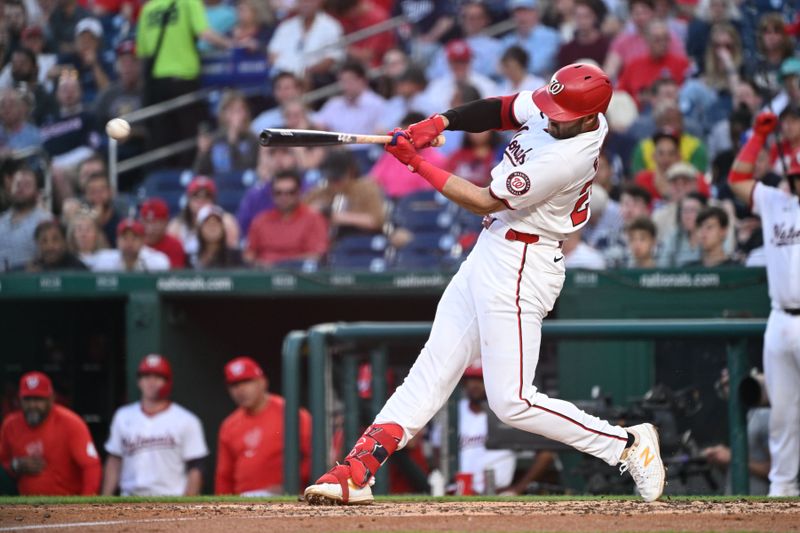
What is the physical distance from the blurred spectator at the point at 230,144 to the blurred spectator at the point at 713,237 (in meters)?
3.86

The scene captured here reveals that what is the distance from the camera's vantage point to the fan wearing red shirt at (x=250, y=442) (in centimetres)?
766

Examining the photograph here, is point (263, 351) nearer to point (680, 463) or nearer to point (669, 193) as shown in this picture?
point (669, 193)

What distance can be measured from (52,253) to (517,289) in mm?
4977

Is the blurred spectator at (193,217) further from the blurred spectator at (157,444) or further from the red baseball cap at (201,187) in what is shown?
the blurred spectator at (157,444)

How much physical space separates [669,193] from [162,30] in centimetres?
460

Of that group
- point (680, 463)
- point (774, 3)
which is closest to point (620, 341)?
point (680, 463)

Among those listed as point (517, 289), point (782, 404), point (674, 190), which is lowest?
point (782, 404)

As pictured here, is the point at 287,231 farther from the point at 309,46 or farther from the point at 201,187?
the point at 309,46

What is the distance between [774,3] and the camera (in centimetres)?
936

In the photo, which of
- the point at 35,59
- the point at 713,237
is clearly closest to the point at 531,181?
the point at 713,237

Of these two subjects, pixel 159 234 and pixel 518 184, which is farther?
pixel 159 234

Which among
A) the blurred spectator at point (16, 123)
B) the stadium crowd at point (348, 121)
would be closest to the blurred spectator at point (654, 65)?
Answer: the stadium crowd at point (348, 121)

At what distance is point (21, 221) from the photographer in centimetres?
930

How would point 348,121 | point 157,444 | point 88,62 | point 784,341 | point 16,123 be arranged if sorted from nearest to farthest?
point 784,341
point 157,444
point 348,121
point 16,123
point 88,62
